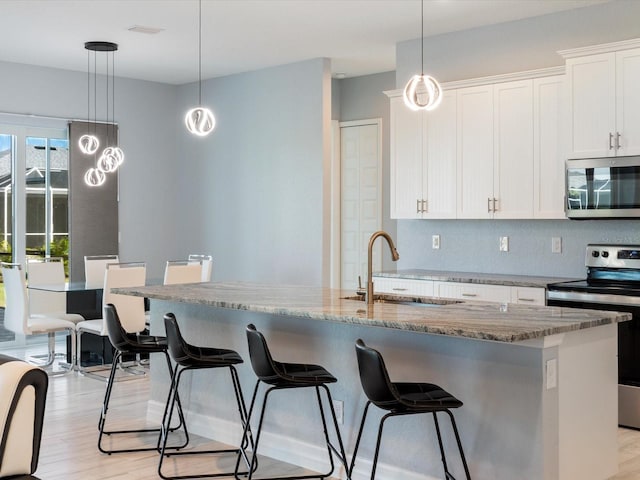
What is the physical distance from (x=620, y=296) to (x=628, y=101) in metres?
1.27

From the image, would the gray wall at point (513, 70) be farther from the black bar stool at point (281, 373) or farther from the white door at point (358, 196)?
the black bar stool at point (281, 373)

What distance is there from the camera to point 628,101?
5.06 m

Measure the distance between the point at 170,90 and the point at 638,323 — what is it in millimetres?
6119

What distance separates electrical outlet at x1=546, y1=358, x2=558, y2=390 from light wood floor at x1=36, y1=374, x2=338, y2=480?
144 centimetres

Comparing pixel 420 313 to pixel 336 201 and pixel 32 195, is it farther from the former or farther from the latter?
pixel 32 195

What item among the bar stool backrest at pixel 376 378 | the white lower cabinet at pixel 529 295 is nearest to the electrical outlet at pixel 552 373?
the bar stool backrest at pixel 376 378

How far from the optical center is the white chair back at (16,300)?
6289 millimetres

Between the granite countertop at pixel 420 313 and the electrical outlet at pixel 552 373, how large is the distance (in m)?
0.16

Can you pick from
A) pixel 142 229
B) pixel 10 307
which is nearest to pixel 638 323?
pixel 10 307

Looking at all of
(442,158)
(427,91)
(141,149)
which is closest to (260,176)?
(141,149)

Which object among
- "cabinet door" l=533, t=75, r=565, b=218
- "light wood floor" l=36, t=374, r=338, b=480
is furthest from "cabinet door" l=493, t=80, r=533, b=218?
"light wood floor" l=36, t=374, r=338, b=480

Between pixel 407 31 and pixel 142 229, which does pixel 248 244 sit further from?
pixel 407 31

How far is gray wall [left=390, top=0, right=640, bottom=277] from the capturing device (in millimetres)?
5523

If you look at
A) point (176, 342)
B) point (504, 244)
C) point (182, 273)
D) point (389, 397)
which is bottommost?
point (389, 397)
